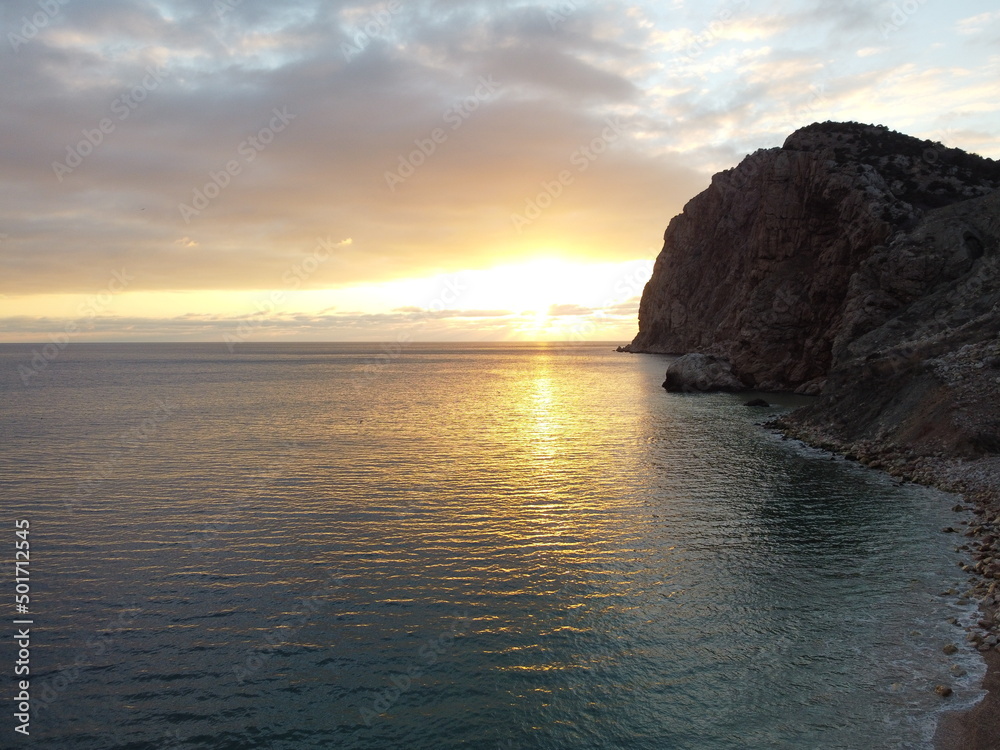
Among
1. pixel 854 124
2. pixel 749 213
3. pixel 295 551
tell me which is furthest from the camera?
pixel 749 213

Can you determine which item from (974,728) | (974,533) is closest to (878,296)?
(974,533)

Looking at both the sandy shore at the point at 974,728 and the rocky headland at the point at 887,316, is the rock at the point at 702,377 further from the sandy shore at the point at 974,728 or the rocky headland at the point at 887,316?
the sandy shore at the point at 974,728

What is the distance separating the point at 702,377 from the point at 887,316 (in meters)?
32.7

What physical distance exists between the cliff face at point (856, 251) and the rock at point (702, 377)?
5.77ft

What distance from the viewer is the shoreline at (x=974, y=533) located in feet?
43.3

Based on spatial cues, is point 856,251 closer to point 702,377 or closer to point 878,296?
point 878,296

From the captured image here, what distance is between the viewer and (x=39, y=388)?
9700cm

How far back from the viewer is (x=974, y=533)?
25219mm

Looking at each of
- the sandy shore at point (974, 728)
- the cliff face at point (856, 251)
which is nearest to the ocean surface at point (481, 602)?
the sandy shore at point (974, 728)

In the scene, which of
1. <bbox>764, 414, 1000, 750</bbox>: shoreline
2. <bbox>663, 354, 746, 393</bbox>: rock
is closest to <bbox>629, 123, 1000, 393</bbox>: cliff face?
<bbox>663, 354, 746, 393</bbox>: rock

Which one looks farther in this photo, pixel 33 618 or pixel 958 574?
pixel 958 574

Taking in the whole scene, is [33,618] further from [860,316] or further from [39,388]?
[39,388]

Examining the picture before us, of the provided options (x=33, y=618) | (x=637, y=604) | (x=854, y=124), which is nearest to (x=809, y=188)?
(x=854, y=124)

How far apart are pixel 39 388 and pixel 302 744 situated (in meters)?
108
